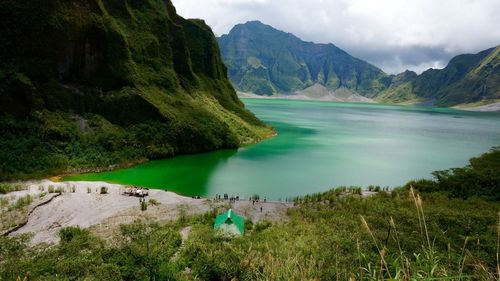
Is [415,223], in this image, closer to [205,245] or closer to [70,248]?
[205,245]

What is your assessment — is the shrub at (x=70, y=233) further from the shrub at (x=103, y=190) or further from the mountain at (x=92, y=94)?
the mountain at (x=92, y=94)

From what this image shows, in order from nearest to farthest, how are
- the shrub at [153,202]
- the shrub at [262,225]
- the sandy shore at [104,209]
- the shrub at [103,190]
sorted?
the sandy shore at [104,209], the shrub at [262,225], the shrub at [153,202], the shrub at [103,190]

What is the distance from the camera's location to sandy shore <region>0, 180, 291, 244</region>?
29.0 m

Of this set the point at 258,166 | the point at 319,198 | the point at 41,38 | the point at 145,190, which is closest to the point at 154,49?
the point at 41,38

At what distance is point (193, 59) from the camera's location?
108 m

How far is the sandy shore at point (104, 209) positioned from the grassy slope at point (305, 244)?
8.59 ft

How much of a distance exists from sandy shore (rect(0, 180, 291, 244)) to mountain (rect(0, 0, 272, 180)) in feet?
44.2

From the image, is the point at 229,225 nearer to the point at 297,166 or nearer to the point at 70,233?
the point at 70,233

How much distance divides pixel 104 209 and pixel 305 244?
2071 cm

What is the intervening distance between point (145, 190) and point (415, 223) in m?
27.8

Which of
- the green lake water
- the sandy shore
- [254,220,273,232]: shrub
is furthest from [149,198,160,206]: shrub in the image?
[254,220,273,232]: shrub

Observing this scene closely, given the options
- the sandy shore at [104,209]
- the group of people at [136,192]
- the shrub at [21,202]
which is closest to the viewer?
the sandy shore at [104,209]

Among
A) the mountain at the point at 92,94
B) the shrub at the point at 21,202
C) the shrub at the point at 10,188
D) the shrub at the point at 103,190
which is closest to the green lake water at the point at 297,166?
the mountain at the point at 92,94

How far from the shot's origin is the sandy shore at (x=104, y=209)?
29.0 m
